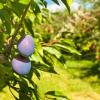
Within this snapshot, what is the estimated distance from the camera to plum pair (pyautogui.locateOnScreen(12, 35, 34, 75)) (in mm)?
1266

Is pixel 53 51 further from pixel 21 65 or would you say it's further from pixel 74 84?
pixel 74 84

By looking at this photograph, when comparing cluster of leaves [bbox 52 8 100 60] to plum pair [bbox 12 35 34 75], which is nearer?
plum pair [bbox 12 35 34 75]

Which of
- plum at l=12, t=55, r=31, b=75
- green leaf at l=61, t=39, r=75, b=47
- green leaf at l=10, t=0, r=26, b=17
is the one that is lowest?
green leaf at l=61, t=39, r=75, b=47

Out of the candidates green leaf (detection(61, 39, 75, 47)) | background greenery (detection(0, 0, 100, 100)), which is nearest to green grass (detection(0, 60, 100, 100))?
background greenery (detection(0, 0, 100, 100))

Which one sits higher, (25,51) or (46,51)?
(25,51)

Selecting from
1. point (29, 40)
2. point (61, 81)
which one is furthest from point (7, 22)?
point (61, 81)

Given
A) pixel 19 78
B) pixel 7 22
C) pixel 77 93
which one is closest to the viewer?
pixel 7 22

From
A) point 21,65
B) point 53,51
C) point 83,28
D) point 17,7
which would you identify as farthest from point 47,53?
point 83,28

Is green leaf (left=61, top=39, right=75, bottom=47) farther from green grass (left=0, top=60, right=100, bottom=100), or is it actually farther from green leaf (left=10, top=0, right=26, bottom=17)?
green grass (left=0, top=60, right=100, bottom=100)

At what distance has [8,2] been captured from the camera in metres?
1.68

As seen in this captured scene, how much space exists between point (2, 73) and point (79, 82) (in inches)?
327

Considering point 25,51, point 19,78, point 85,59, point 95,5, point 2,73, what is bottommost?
point 85,59

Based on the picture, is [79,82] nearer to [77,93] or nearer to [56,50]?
[77,93]

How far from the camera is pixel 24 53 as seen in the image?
1.27 metres
